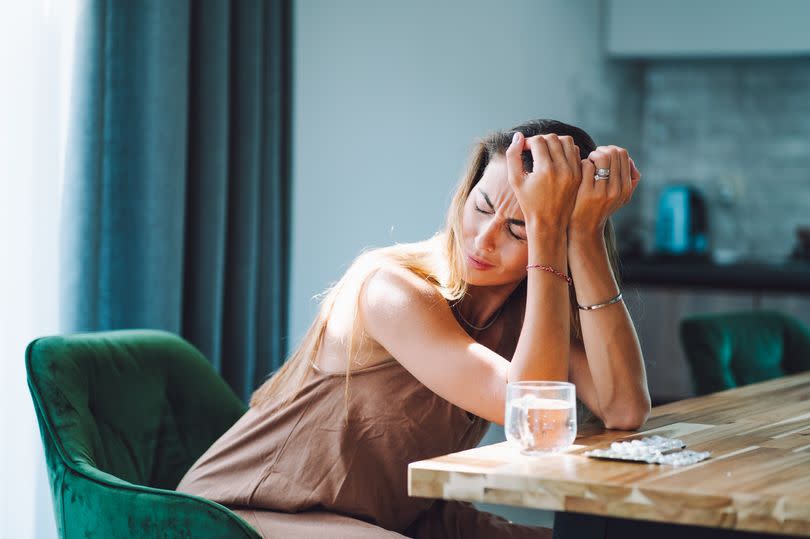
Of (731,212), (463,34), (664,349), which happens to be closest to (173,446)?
(463,34)

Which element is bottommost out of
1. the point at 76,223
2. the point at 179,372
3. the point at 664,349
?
the point at 664,349

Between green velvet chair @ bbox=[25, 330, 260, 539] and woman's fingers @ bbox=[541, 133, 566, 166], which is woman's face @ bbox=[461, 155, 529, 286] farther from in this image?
green velvet chair @ bbox=[25, 330, 260, 539]

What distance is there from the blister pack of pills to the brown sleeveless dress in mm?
350

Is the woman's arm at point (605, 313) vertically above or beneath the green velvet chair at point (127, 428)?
above

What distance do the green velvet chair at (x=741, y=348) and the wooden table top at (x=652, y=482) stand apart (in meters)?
1.14

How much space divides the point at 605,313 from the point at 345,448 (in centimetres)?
41

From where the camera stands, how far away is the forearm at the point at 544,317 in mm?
1391

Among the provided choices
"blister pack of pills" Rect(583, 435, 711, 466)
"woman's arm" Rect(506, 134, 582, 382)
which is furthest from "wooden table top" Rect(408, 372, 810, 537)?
"woman's arm" Rect(506, 134, 582, 382)

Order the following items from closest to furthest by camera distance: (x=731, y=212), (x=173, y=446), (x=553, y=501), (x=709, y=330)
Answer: (x=553, y=501) < (x=173, y=446) < (x=709, y=330) < (x=731, y=212)

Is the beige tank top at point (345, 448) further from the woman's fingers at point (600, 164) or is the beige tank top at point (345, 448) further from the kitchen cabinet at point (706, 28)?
the kitchen cabinet at point (706, 28)

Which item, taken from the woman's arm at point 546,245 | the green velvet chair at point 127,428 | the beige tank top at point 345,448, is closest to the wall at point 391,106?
the green velvet chair at point 127,428

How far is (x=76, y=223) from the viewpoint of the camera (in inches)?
89.2

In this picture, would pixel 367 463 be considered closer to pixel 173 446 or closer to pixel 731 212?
pixel 173 446

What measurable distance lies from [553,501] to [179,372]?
2.96ft
